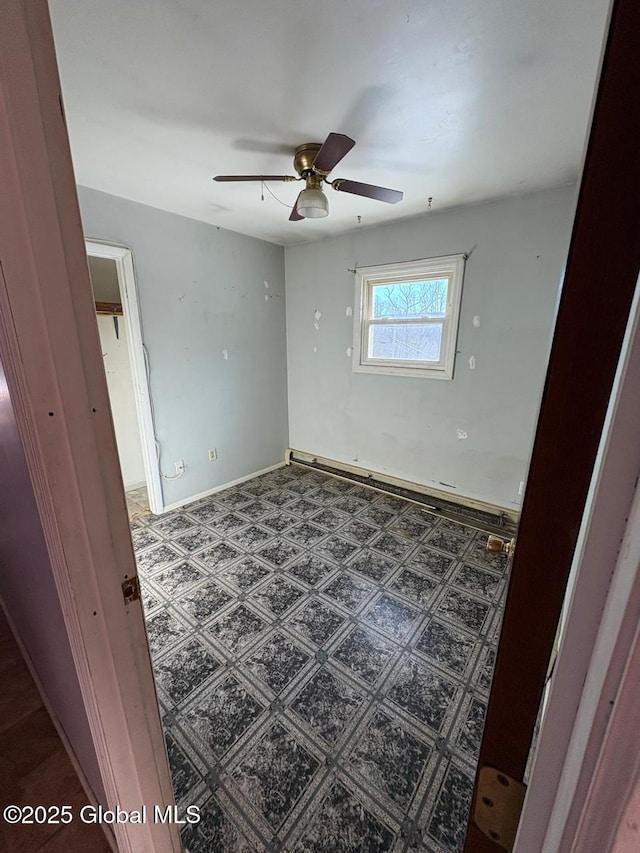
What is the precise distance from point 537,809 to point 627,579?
34 cm

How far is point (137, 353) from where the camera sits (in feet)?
8.63

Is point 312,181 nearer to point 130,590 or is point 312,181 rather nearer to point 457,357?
point 457,357

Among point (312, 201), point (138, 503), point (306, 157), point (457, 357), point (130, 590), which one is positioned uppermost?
point (306, 157)

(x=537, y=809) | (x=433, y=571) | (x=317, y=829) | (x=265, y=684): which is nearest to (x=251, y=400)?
(x=433, y=571)

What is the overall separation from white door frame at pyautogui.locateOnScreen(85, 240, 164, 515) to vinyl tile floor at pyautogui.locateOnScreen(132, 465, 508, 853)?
42 centimetres

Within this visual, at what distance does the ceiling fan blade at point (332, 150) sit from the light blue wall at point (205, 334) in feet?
5.30

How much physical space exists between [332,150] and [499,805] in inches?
78.7

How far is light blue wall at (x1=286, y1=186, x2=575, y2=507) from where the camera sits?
2.39 m

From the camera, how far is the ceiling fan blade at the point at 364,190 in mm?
1747

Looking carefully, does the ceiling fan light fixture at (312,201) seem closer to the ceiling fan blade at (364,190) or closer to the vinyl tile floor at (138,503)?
the ceiling fan blade at (364,190)

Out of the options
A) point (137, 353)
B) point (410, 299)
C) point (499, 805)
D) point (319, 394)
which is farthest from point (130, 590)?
point (319, 394)

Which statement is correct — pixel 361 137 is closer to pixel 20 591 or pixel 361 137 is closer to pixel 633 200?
pixel 633 200

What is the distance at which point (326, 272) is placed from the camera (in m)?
3.37

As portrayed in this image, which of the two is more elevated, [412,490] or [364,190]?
[364,190]
